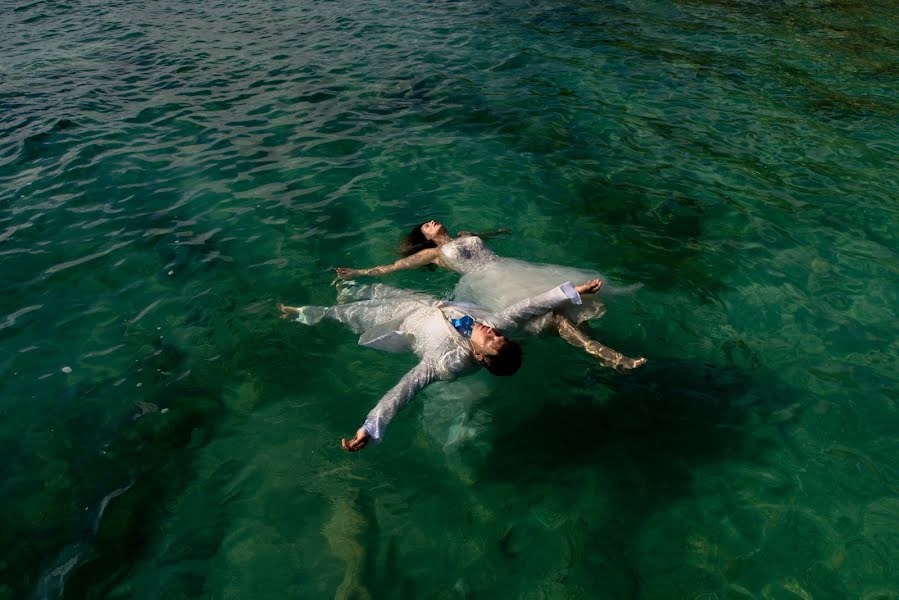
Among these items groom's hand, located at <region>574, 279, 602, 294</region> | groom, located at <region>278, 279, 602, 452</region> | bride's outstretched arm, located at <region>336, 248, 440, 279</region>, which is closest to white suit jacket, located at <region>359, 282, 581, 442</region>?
groom, located at <region>278, 279, 602, 452</region>

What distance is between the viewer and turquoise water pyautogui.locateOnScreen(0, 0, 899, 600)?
5.65m

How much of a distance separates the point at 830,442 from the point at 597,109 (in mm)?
10237

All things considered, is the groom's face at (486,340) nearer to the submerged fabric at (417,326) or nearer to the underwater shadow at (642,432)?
the submerged fabric at (417,326)

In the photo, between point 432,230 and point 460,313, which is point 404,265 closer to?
point 432,230

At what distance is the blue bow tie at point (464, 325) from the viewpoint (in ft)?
21.7

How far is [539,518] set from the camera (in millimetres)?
5914

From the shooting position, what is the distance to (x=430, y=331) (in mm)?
6980

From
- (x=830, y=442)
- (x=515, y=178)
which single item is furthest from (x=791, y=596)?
(x=515, y=178)

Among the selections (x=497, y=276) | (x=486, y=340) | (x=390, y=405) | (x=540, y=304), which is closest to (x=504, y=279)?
(x=497, y=276)

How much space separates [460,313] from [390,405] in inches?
55.4

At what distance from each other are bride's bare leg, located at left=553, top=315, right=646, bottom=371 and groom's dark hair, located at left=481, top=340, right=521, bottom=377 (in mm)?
1055

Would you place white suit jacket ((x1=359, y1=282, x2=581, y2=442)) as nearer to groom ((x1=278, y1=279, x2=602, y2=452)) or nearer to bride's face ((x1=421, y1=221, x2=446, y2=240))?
groom ((x1=278, y1=279, x2=602, y2=452))

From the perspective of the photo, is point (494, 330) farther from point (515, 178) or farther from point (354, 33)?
point (354, 33)

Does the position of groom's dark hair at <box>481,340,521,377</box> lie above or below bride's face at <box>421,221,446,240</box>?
above
